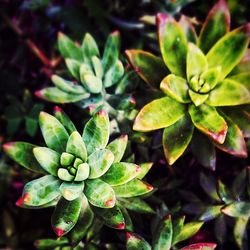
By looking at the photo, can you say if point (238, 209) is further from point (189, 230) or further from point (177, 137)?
point (177, 137)

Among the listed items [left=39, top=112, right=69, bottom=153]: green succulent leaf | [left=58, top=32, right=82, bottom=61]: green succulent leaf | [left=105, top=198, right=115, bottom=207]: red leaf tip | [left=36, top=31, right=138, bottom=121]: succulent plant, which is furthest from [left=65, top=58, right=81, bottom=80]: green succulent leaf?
[left=105, top=198, right=115, bottom=207]: red leaf tip

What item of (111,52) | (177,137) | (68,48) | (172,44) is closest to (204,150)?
(177,137)

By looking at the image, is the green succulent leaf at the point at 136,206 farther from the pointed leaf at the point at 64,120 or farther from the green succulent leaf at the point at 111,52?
the green succulent leaf at the point at 111,52

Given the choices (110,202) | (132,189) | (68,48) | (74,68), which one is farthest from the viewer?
(68,48)

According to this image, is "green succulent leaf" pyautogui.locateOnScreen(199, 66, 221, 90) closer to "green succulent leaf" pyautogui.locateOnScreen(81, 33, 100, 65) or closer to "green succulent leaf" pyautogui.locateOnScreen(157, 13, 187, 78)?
"green succulent leaf" pyautogui.locateOnScreen(157, 13, 187, 78)

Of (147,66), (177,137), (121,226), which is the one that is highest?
(147,66)

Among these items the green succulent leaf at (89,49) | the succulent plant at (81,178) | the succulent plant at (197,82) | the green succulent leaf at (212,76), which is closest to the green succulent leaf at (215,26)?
the succulent plant at (197,82)

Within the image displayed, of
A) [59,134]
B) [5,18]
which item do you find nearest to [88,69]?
[59,134]
